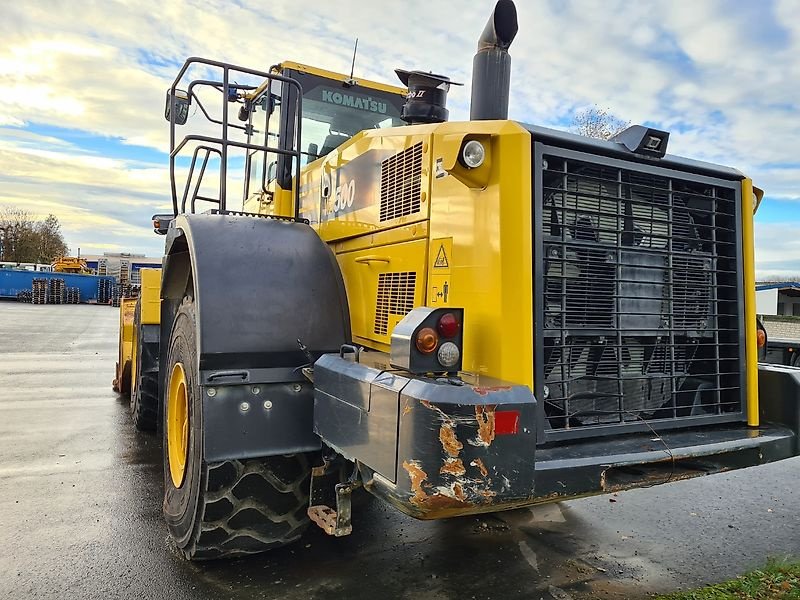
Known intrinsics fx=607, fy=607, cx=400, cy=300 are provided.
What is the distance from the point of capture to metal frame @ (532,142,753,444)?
8.41ft

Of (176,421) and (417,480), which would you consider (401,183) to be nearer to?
(417,480)

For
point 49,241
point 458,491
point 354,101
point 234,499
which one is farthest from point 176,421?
point 49,241

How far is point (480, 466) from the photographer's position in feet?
6.98

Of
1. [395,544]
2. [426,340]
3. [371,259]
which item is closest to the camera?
[426,340]

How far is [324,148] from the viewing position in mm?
4668

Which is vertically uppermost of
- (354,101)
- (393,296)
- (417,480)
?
(354,101)

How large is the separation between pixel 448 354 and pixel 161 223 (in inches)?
172

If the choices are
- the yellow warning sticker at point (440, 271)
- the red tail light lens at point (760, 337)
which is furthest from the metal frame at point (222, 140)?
the red tail light lens at point (760, 337)

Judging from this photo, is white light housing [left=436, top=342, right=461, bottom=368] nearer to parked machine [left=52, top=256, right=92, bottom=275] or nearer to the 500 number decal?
the 500 number decal

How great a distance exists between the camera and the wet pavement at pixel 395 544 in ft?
10.2

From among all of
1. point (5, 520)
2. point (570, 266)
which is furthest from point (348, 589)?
point (5, 520)

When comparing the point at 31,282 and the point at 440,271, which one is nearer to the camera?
Result: the point at 440,271

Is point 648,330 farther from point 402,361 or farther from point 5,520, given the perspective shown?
point 5,520

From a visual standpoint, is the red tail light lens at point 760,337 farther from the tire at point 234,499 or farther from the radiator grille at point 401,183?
the tire at point 234,499
